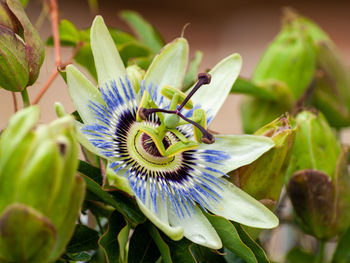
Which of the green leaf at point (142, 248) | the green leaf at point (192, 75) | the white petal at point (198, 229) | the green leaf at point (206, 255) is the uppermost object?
the green leaf at point (192, 75)

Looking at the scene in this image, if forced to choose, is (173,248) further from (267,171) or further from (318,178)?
(318,178)

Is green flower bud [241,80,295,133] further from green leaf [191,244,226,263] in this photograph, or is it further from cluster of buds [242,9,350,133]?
green leaf [191,244,226,263]

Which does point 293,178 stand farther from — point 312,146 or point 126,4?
point 126,4

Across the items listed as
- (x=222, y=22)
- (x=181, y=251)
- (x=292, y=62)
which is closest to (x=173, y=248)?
(x=181, y=251)

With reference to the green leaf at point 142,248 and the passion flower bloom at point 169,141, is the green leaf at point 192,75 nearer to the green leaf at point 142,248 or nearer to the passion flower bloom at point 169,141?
the passion flower bloom at point 169,141

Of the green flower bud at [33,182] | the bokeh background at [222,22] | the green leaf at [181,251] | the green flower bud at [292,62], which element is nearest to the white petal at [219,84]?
the green leaf at [181,251]

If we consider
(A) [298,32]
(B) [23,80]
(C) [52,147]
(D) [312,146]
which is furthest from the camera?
(A) [298,32]

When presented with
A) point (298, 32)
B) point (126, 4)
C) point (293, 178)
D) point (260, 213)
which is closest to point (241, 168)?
point (260, 213)
